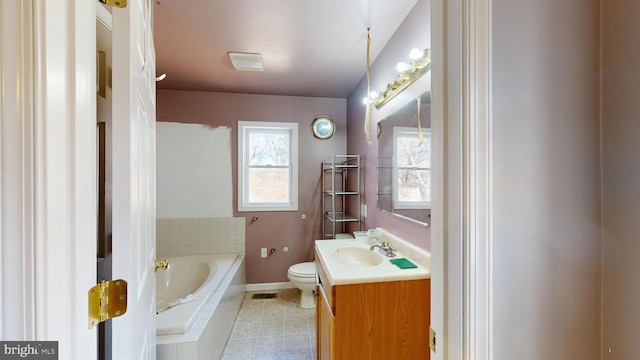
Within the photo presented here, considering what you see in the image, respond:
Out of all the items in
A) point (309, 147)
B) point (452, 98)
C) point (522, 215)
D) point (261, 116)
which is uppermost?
point (261, 116)

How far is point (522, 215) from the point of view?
1.98ft

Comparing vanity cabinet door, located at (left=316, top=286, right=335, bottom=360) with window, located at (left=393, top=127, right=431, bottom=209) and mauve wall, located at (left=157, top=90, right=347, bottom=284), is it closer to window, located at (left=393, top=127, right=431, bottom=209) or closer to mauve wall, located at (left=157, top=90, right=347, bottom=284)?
window, located at (left=393, top=127, right=431, bottom=209)

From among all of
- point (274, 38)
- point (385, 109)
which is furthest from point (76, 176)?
point (385, 109)

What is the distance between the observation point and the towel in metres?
1.39

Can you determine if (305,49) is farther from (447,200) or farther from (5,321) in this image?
(5,321)

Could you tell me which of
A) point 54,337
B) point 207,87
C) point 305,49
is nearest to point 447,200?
point 54,337

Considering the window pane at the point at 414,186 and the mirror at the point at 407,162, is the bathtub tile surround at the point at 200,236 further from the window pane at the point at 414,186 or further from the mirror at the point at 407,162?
the window pane at the point at 414,186

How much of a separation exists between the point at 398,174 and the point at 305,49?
1.29 m

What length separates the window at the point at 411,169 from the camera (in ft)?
5.05

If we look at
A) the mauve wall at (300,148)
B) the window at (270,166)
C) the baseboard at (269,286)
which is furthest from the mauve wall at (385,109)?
the baseboard at (269,286)

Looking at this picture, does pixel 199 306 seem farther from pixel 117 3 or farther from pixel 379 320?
pixel 117 3

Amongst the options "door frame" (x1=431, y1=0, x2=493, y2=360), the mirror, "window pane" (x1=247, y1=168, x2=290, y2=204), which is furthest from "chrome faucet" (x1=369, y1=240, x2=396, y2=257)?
"window pane" (x1=247, y1=168, x2=290, y2=204)

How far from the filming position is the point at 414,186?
1672 millimetres

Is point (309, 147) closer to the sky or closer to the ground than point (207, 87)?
closer to the ground
